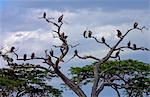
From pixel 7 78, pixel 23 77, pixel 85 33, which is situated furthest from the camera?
pixel 23 77

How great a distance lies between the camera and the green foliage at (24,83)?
30.2 metres

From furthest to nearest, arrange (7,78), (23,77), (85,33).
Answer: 1. (23,77)
2. (7,78)
3. (85,33)

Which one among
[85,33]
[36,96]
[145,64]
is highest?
[85,33]

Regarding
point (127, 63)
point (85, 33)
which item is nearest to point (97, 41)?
point (85, 33)

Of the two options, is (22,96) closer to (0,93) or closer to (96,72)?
(0,93)

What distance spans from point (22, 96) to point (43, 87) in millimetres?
1783

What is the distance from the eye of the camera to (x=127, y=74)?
3088 cm

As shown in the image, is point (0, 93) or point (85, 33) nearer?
point (85, 33)

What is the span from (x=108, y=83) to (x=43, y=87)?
1123 cm

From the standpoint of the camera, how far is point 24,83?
31.5 m

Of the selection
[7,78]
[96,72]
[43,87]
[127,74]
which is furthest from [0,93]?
[96,72]

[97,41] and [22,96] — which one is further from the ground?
[97,41]

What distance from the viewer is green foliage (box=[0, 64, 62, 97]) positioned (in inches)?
1190

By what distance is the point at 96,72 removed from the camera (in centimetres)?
2262
